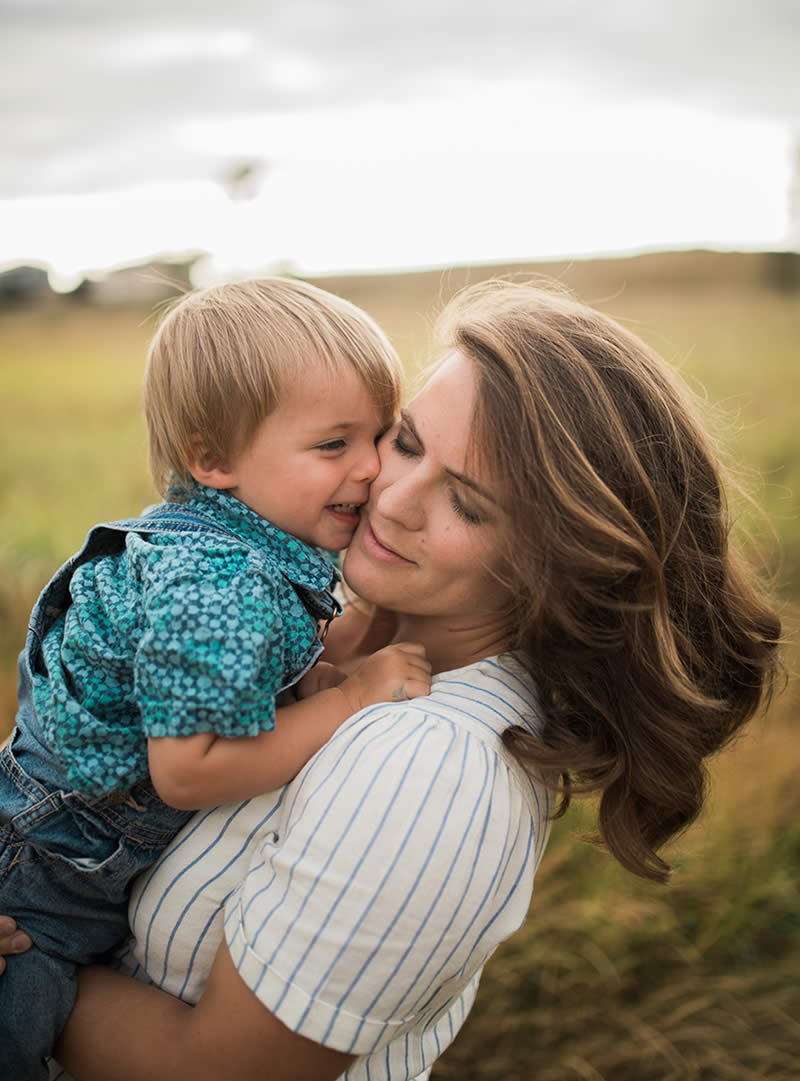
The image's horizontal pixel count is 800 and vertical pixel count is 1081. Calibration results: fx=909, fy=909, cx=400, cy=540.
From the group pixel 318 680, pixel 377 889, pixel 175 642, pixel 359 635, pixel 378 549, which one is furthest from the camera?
pixel 359 635

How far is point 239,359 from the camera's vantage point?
182cm

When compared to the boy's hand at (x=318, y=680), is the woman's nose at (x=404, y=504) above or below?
above

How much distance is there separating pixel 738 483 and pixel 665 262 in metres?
10.2

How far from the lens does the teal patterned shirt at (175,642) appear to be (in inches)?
58.2

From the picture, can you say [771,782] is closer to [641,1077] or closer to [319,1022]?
[641,1077]

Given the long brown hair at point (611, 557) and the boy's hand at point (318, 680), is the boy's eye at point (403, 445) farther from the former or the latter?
the boy's hand at point (318, 680)

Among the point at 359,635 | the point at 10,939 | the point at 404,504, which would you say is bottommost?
the point at 10,939

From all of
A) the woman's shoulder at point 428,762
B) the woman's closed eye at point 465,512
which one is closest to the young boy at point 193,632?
the woman's shoulder at point 428,762

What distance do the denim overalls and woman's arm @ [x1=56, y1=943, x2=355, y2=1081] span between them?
8 cm

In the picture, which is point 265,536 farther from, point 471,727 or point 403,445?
point 471,727

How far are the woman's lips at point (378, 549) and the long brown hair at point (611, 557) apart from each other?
219 millimetres

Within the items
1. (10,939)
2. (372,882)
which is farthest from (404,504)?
(10,939)

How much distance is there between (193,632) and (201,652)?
4cm

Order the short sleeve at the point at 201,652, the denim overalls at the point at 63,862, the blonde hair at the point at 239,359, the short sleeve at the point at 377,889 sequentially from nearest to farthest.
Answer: the short sleeve at the point at 377,889 < the short sleeve at the point at 201,652 < the denim overalls at the point at 63,862 < the blonde hair at the point at 239,359
